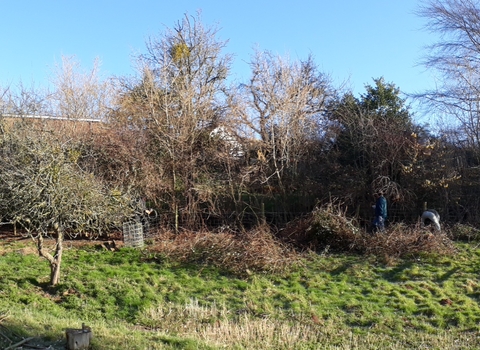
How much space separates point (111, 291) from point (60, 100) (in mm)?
16103

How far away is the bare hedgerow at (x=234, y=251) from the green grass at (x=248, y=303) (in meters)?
0.37

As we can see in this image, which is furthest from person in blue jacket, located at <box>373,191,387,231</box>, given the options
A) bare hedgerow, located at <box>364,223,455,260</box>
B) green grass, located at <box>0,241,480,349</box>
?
green grass, located at <box>0,241,480,349</box>

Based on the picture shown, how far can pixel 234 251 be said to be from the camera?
12281 mm

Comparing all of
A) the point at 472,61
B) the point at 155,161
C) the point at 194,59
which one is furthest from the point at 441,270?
the point at 194,59

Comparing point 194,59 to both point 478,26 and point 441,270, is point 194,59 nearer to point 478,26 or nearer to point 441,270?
point 478,26

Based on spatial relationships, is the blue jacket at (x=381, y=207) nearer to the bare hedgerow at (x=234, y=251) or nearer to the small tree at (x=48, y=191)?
the bare hedgerow at (x=234, y=251)

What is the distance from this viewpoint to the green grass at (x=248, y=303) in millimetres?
7426

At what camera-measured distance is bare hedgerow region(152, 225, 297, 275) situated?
11.7m

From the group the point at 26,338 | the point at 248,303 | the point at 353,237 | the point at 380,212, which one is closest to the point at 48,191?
the point at 26,338

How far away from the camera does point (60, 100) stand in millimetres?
23672

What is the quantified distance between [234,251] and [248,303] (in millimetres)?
2709

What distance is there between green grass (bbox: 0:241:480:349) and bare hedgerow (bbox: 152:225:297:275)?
37 centimetres

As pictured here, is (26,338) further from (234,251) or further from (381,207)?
(381,207)

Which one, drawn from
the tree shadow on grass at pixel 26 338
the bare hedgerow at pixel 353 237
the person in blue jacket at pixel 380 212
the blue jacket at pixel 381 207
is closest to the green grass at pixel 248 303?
the tree shadow on grass at pixel 26 338
